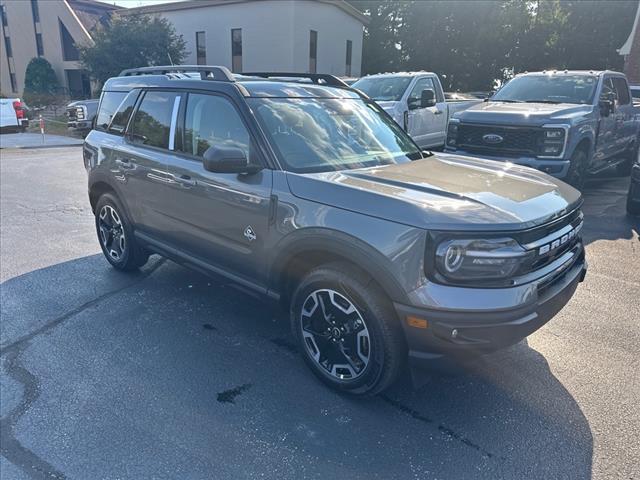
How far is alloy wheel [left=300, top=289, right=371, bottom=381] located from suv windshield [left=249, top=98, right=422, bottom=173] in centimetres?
90

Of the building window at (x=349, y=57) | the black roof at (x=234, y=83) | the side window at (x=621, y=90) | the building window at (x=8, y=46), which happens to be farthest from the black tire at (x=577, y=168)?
the building window at (x=8, y=46)

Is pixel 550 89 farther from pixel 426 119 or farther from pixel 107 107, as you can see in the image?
pixel 107 107

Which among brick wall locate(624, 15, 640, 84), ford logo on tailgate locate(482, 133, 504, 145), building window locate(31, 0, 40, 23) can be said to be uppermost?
building window locate(31, 0, 40, 23)

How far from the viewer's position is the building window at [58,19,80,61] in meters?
34.5

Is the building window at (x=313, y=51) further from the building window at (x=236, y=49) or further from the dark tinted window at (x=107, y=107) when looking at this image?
the dark tinted window at (x=107, y=107)

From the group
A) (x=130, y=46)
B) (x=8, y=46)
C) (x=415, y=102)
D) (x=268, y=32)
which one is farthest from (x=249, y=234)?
(x=8, y=46)

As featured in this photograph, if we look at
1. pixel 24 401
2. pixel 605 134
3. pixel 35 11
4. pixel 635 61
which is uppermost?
pixel 35 11

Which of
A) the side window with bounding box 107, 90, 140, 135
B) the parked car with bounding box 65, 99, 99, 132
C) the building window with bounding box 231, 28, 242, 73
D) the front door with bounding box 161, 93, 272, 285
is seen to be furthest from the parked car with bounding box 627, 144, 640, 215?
the building window with bounding box 231, 28, 242, 73

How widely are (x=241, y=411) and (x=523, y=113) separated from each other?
20.5 feet

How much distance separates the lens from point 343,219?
2.83 m

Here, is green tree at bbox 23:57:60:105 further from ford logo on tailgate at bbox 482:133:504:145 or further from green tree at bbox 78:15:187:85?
ford logo on tailgate at bbox 482:133:504:145

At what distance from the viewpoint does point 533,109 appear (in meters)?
7.45

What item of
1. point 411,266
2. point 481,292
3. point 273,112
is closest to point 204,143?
point 273,112

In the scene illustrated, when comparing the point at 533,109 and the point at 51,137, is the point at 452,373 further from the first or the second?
the point at 51,137
